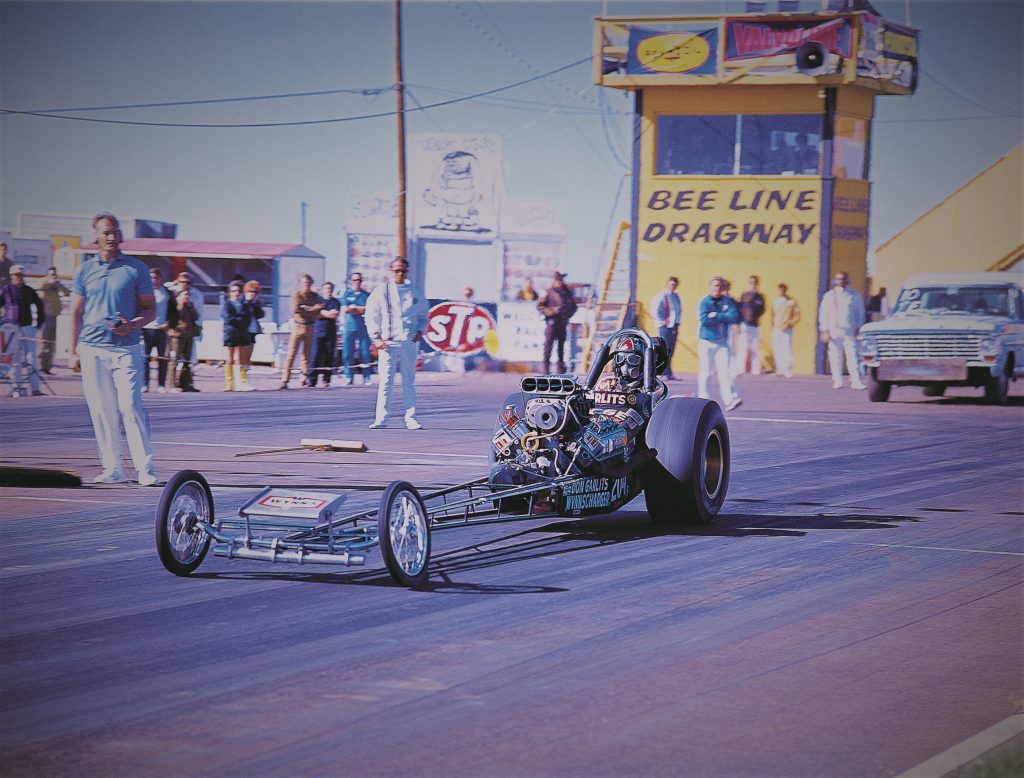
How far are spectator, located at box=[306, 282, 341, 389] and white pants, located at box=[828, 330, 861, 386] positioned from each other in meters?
9.67

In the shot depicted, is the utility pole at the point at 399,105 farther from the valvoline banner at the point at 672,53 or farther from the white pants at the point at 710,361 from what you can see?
the white pants at the point at 710,361

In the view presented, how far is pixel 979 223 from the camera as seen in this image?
4688cm

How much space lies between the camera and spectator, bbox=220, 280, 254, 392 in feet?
84.8

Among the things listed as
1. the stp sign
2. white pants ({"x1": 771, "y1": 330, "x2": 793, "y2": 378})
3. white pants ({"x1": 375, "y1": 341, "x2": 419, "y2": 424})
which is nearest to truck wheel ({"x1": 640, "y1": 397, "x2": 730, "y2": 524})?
white pants ({"x1": 375, "y1": 341, "x2": 419, "y2": 424})

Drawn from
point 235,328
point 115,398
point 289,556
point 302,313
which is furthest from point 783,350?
point 289,556

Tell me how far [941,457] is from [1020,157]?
33125 millimetres

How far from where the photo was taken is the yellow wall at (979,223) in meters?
46.4

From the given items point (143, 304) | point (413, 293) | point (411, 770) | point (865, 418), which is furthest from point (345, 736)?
point (865, 418)

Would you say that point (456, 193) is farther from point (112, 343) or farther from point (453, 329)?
point (112, 343)

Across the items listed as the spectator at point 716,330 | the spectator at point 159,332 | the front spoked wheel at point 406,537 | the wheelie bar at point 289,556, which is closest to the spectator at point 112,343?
the wheelie bar at point 289,556

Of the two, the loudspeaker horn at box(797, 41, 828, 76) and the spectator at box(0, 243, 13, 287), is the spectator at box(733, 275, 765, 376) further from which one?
the spectator at box(0, 243, 13, 287)

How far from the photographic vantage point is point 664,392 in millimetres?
11469

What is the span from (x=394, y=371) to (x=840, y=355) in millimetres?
15267

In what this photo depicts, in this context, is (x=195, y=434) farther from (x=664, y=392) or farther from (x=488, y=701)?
(x=488, y=701)
